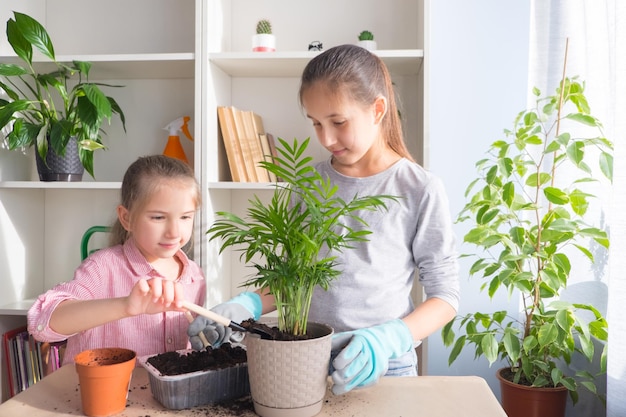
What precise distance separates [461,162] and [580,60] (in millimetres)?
575

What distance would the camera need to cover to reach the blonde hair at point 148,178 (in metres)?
1.45

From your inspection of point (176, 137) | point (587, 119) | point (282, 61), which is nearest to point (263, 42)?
point (282, 61)

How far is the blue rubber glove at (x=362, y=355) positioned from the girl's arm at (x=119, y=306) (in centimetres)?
27

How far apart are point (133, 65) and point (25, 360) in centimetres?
117

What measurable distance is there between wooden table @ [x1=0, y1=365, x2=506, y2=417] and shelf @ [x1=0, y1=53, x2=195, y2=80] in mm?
1281

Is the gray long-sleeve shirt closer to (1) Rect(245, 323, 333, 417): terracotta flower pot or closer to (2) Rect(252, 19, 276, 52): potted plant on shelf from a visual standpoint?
(1) Rect(245, 323, 333, 417): terracotta flower pot

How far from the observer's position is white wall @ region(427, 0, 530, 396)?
2.27 m

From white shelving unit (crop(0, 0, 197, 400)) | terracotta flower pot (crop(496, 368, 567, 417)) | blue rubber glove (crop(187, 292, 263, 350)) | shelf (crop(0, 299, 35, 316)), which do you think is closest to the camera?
blue rubber glove (crop(187, 292, 263, 350))

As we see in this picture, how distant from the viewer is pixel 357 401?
956 mm

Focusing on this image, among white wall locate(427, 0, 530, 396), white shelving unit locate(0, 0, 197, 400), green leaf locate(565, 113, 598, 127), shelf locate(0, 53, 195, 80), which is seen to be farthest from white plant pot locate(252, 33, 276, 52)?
green leaf locate(565, 113, 598, 127)

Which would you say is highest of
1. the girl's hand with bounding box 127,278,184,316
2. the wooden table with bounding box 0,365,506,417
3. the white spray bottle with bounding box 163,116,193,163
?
the white spray bottle with bounding box 163,116,193,163

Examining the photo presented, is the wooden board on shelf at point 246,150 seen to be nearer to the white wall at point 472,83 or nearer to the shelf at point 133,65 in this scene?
the shelf at point 133,65

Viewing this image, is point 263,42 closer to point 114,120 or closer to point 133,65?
point 133,65

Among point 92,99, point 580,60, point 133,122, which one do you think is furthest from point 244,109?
point 580,60
